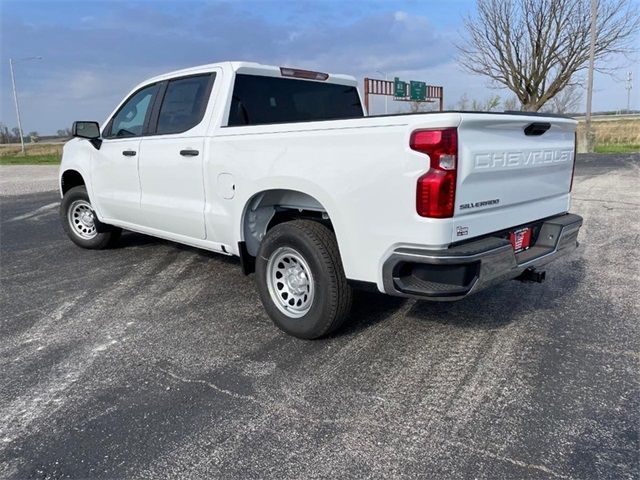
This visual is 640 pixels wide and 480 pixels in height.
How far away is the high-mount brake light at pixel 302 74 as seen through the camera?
16.2 ft

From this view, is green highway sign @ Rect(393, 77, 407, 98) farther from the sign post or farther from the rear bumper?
the rear bumper

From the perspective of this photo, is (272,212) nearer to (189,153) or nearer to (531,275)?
(189,153)

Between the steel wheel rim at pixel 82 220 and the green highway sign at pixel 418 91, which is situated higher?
the green highway sign at pixel 418 91

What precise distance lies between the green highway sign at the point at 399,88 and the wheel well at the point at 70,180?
17574mm

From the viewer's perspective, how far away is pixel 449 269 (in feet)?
9.93

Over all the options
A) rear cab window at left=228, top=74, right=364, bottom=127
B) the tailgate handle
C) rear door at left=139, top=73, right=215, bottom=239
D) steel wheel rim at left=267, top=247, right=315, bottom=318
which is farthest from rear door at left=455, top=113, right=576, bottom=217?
rear door at left=139, top=73, right=215, bottom=239

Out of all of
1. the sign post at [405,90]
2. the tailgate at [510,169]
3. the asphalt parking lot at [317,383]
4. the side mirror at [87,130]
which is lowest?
the asphalt parking lot at [317,383]

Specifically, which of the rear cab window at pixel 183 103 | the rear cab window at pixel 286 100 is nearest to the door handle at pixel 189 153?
the rear cab window at pixel 183 103

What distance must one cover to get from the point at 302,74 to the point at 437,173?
2.66 m

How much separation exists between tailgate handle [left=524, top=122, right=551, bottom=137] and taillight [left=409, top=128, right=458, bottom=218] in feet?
3.00

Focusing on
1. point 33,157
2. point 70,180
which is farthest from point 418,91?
point 33,157

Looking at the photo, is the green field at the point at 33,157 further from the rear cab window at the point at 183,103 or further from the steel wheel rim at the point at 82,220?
the rear cab window at the point at 183,103

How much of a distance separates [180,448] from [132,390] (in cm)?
74

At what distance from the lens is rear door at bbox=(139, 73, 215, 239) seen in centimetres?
448
